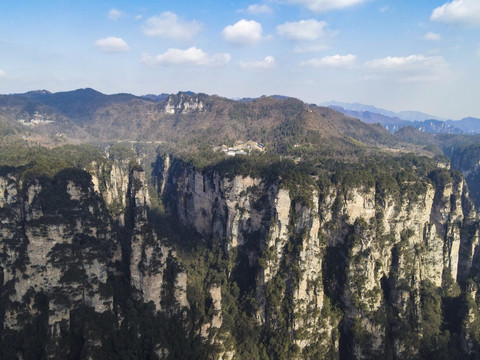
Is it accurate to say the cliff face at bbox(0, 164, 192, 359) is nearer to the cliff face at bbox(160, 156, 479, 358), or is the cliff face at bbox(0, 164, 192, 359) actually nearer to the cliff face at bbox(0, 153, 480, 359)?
the cliff face at bbox(0, 153, 480, 359)

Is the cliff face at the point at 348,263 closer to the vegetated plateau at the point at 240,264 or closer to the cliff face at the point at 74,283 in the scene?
the vegetated plateau at the point at 240,264

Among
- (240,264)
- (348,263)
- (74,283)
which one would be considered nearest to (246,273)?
(240,264)

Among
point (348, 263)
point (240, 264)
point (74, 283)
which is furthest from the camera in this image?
point (240, 264)

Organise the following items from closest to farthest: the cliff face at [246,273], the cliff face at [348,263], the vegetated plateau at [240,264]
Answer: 1. the cliff face at [246,273]
2. the vegetated plateau at [240,264]
3. the cliff face at [348,263]

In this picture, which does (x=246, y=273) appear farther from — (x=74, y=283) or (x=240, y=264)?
(x=74, y=283)

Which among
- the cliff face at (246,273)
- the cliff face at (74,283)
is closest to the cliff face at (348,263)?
the cliff face at (246,273)

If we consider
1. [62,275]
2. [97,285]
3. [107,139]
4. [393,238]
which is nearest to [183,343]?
[97,285]

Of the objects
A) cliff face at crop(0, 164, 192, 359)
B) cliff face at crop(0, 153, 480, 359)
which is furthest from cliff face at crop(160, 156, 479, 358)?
cliff face at crop(0, 164, 192, 359)

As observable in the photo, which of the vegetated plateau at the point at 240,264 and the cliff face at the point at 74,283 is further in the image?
the vegetated plateau at the point at 240,264
